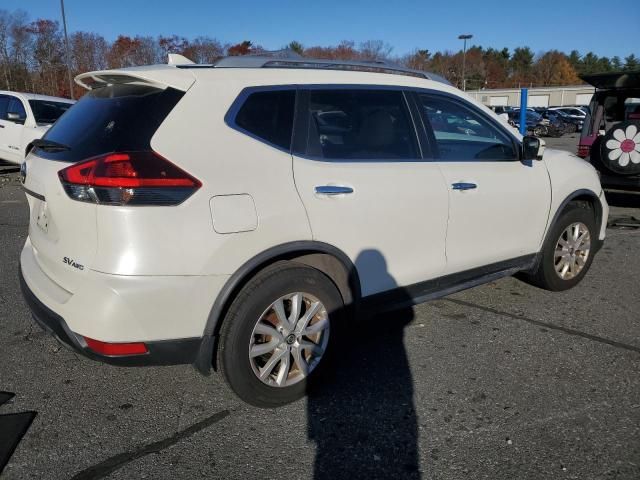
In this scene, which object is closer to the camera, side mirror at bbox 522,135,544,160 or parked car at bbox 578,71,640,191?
side mirror at bbox 522,135,544,160

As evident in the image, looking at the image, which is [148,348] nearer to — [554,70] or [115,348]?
[115,348]

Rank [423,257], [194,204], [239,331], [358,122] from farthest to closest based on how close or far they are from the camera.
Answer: [423,257] < [358,122] < [239,331] < [194,204]

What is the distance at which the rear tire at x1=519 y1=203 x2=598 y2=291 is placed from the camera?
14.4ft

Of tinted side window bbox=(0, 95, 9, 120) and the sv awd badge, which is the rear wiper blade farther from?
tinted side window bbox=(0, 95, 9, 120)

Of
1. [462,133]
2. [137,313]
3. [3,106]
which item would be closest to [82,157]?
[137,313]

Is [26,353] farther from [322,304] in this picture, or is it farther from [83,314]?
[322,304]

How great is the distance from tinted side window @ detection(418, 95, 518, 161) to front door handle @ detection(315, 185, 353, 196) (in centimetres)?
91

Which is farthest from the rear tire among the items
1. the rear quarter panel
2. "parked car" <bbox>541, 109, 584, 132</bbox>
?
"parked car" <bbox>541, 109, 584, 132</bbox>

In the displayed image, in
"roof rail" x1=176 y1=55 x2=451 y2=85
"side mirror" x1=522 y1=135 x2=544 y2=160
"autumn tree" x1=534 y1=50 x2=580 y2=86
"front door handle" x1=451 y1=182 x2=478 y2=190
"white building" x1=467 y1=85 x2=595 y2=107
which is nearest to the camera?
"roof rail" x1=176 y1=55 x2=451 y2=85

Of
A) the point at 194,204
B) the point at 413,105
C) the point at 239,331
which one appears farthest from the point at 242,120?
the point at 413,105

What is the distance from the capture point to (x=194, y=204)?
241cm

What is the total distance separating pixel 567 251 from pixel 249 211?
3.17m

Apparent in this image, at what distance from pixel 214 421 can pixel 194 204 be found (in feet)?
3.92

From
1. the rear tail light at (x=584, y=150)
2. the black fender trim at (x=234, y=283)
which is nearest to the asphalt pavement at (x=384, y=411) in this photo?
the black fender trim at (x=234, y=283)
